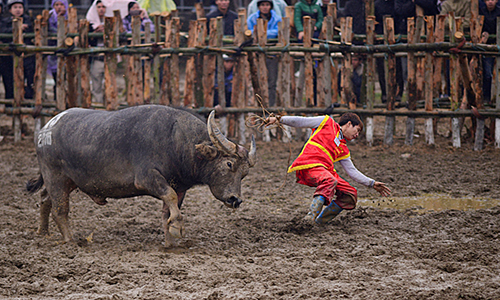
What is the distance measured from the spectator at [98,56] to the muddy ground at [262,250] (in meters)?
4.05

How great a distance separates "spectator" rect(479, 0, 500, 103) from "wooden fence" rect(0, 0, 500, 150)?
48cm

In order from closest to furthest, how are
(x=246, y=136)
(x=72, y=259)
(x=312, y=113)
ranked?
(x=72, y=259) → (x=312, y=113) → (x=246, y=136)

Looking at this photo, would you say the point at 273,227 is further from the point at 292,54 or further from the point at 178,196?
the point at 292,54

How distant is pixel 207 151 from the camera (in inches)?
199

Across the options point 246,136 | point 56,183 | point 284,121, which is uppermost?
point 284,121

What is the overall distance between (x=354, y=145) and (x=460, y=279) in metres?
6.13

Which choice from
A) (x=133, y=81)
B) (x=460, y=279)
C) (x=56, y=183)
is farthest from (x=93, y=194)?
(x=133, y=81)

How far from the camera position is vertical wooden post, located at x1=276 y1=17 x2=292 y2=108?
1005 centimetres

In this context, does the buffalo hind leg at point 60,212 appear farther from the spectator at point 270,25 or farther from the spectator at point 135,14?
the spectator at point 135,14

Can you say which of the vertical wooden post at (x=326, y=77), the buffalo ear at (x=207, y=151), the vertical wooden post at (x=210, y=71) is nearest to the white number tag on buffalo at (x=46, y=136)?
the buffalo ear at (x=207, y=151)

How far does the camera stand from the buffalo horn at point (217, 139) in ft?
16.4

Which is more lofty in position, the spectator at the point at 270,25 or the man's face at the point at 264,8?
the man's face at the point at 264,8

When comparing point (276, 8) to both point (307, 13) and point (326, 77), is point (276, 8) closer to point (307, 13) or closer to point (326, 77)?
point (307, 13)

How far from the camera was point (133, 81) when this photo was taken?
10.3m
